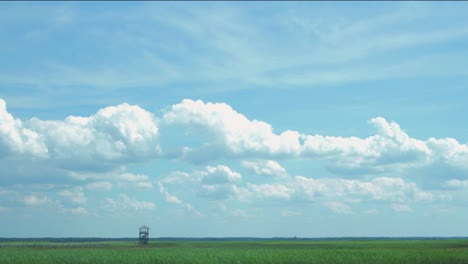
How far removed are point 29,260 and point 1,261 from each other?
3.05 metres

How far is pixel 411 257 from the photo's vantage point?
6119 cm

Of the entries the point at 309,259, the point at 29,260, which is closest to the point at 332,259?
the point at 309,259

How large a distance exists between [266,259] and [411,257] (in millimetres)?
16843

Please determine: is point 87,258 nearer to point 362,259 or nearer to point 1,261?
point 1,261

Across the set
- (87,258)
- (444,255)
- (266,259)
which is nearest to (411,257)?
(444,255)

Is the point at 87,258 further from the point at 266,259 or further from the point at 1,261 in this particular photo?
the point at 266,259

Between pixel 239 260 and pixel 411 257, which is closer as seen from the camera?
pixel 239 260

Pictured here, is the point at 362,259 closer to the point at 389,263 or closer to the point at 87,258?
the point at 389,263

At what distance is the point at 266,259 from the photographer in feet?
190

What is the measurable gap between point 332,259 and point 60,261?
94.9 ft

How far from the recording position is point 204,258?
57.8 m

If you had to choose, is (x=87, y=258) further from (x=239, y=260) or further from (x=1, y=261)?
(x=239, y=260)

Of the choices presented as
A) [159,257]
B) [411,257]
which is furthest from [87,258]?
[411,257]

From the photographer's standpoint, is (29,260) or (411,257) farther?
(411,257)
